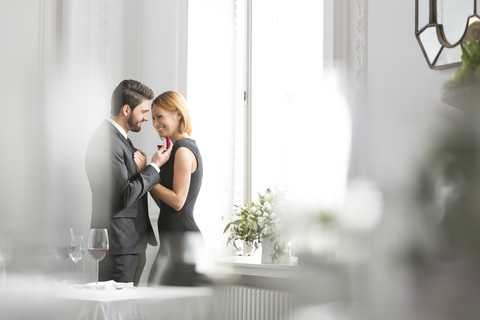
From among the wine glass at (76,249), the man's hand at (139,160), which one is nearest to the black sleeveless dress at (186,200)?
the man's hand at (139,160)

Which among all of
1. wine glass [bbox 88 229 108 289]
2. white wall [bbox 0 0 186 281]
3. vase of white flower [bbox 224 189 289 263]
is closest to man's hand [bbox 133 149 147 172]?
white wall [bbox 0 0 186 281]

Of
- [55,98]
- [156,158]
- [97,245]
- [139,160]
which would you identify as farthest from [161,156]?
[97,245]

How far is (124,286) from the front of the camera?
125 inches

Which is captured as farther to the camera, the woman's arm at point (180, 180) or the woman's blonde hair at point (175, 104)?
the woman's blonde hair at point (175, 104)

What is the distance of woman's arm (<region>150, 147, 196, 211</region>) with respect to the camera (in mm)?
4242

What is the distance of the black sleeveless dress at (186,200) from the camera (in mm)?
4277

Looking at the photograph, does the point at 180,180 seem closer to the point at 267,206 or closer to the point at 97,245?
the point at 267,206

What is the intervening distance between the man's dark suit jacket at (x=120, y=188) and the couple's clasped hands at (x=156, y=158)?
5 cm

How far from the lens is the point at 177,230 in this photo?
4371 millimetres

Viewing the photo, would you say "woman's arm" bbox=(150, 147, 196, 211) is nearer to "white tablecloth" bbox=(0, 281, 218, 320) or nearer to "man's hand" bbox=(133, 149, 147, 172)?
"man's hand" bbox=(133, 149, 147, 172)

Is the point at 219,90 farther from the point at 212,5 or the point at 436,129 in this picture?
the point at 436,129

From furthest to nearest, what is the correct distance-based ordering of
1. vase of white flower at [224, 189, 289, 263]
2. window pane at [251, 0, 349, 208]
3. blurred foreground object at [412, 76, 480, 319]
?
1. window pane at [251, 0, 349, 208]
2. vase of white flower at [224, 189, 289, 263]
3. blurred foreground object at [412, 76, 480, 319]

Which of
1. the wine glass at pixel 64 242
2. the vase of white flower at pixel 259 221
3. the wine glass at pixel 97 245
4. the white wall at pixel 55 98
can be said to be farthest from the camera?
the white wall at pixel 55 98

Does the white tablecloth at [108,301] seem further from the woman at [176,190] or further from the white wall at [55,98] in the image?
the white wall at [55,98]
